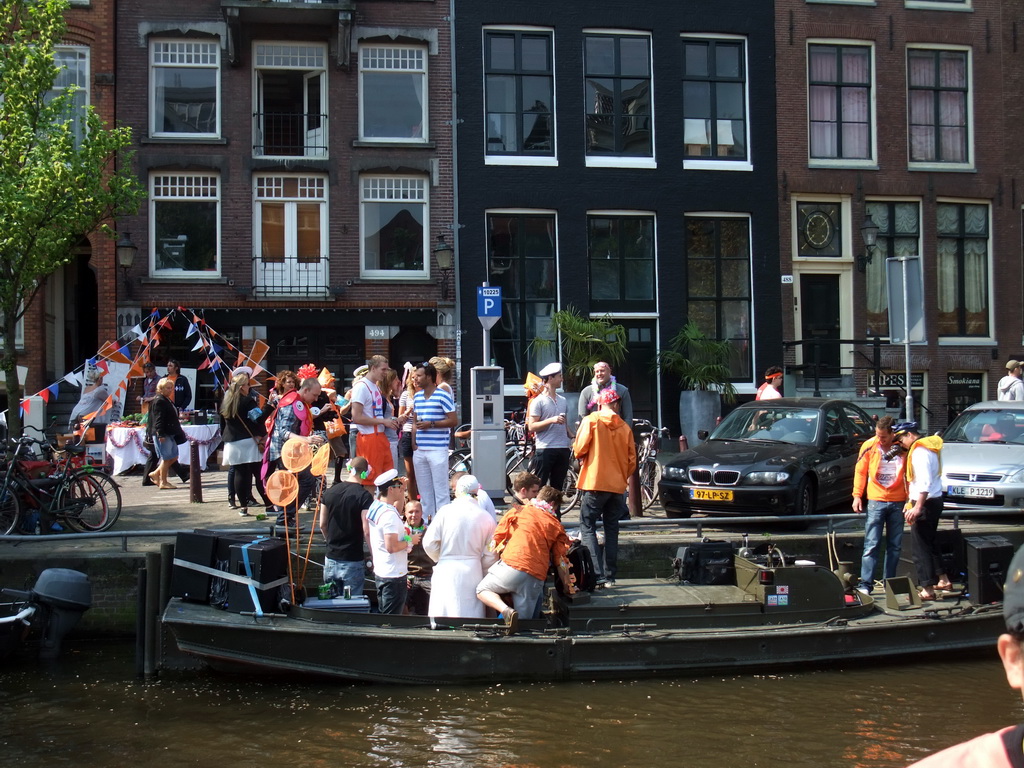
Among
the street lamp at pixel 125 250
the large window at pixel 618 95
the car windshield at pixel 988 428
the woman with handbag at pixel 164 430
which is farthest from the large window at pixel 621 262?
the woman with handbag at pixel 164 430

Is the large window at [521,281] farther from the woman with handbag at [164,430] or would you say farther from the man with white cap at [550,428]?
the man with white cap at [550,428]

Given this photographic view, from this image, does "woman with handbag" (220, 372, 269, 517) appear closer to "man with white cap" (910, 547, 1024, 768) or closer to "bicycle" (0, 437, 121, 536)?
"bicycle" (0, 437, 121, 536)

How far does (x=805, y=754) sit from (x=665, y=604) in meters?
2.44

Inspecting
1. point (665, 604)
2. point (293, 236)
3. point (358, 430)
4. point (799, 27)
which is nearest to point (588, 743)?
point (665, 604)

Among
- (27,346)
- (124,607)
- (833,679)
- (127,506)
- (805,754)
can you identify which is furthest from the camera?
(27,346)

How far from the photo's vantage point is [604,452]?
1064 centimetres

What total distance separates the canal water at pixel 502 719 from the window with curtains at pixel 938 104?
16.6 m

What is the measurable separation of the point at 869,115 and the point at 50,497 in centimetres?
1866

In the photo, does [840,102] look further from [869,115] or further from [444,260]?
[444,260]

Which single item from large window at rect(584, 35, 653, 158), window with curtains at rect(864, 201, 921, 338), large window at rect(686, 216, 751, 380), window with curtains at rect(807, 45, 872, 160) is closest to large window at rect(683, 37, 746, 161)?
large window at rect(584, 35, 653, 158)

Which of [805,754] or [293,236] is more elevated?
[293,236]

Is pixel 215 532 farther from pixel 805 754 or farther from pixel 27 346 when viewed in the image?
pixel 27 346

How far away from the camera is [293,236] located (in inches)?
850

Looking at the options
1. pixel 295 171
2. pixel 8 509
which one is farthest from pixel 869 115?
pixel 8 509
